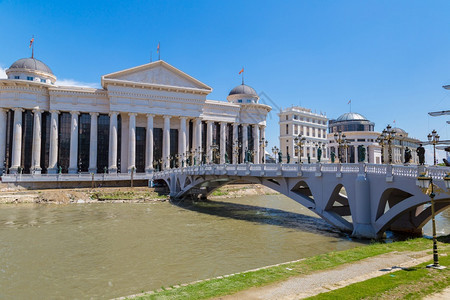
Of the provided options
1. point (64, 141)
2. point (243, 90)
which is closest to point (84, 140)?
point (64, 141)

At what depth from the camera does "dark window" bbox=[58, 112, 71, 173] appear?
72.5 m

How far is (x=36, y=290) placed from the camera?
50.6 ft

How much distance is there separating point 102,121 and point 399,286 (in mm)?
Answer: 74284

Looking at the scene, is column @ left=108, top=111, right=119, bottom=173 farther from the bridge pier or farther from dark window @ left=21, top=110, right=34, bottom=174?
the bridge pier

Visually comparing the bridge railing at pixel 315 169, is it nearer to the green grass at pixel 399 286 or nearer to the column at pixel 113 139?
the green grass at pixel 399 286

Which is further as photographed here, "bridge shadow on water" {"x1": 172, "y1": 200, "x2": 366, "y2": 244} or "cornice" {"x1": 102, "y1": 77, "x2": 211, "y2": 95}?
"cornice" {"x1": 102, "y1": 77, "x2": 211, "y2": 95}

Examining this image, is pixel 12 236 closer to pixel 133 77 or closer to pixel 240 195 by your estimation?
pixel 240 195

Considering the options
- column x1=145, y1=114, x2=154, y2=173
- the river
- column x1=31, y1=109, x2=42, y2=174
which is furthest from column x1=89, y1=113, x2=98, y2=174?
the river

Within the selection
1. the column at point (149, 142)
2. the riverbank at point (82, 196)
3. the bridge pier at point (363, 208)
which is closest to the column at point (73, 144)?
the riverbank at point (82, 196)

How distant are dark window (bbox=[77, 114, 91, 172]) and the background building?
54.9m

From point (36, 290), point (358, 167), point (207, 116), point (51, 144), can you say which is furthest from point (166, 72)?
point (36, 290)

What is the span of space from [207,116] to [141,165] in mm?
21413

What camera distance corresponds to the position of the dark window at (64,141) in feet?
238

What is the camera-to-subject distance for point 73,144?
71.3 meters
